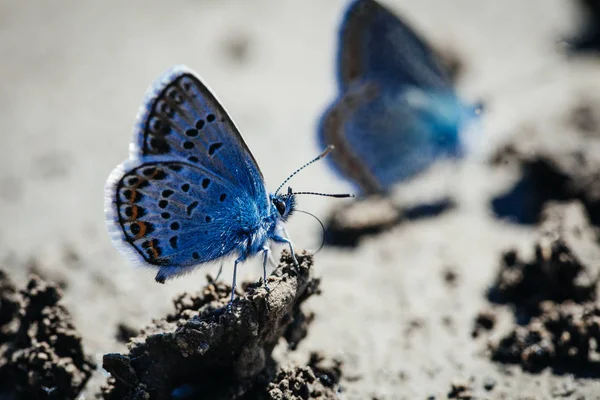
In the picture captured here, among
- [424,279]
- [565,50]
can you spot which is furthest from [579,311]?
[565,50]

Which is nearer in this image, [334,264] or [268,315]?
[268,315]

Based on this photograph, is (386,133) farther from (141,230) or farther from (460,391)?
(141,230)

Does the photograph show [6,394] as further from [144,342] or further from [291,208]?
[291,208]

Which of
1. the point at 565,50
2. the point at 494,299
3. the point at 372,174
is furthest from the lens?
the point at 565,50

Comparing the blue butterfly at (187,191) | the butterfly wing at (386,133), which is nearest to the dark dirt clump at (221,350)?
the blue butterfly at (187,191)

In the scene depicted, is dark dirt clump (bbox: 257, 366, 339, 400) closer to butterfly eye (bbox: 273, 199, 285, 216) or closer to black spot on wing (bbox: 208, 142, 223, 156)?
butterfly eye (bbox: 273, 199, 285, 216)

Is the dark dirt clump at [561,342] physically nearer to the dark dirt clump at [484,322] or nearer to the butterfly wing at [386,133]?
the dark dirt clump at [484,322]
